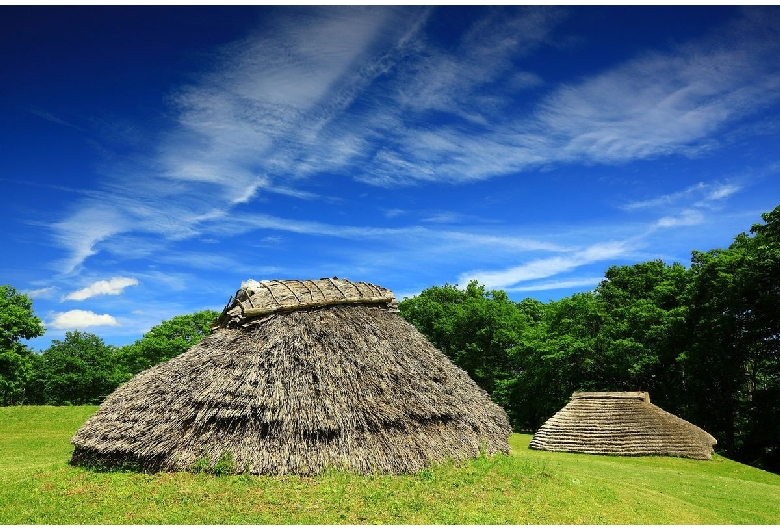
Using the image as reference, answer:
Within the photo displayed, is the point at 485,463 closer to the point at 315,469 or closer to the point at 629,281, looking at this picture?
the point at 315,469

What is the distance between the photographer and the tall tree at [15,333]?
3928 cm

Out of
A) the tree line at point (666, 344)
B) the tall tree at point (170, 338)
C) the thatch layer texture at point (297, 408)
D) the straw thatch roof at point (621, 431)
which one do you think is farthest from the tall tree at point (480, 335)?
the thatch layer texture at point (297, 408)

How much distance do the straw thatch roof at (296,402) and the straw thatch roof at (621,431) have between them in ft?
32.4

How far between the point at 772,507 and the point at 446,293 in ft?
128

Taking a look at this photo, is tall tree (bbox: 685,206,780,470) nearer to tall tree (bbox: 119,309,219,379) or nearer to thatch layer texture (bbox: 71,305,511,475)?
thatch layer texture (bbox: 71,305,511,475)

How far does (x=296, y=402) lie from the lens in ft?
46.6

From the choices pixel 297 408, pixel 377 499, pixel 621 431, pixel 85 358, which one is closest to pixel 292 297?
pixel 297 408

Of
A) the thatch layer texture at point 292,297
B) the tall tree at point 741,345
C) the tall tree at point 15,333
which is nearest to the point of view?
the thatch layer texture at point 292,297

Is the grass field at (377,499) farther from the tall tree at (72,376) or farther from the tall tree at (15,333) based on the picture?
the tall tree at (72,376)

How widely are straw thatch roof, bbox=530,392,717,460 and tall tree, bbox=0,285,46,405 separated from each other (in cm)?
3687

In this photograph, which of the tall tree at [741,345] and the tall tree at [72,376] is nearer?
the tall tree at [741,345]

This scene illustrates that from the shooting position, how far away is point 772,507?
49.3 feet

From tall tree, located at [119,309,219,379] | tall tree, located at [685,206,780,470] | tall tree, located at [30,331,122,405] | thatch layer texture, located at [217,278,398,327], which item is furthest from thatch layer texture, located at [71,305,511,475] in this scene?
tall tree, located at [30,331,122,405]

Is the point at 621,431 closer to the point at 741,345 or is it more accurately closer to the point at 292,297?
the point at 741,345
